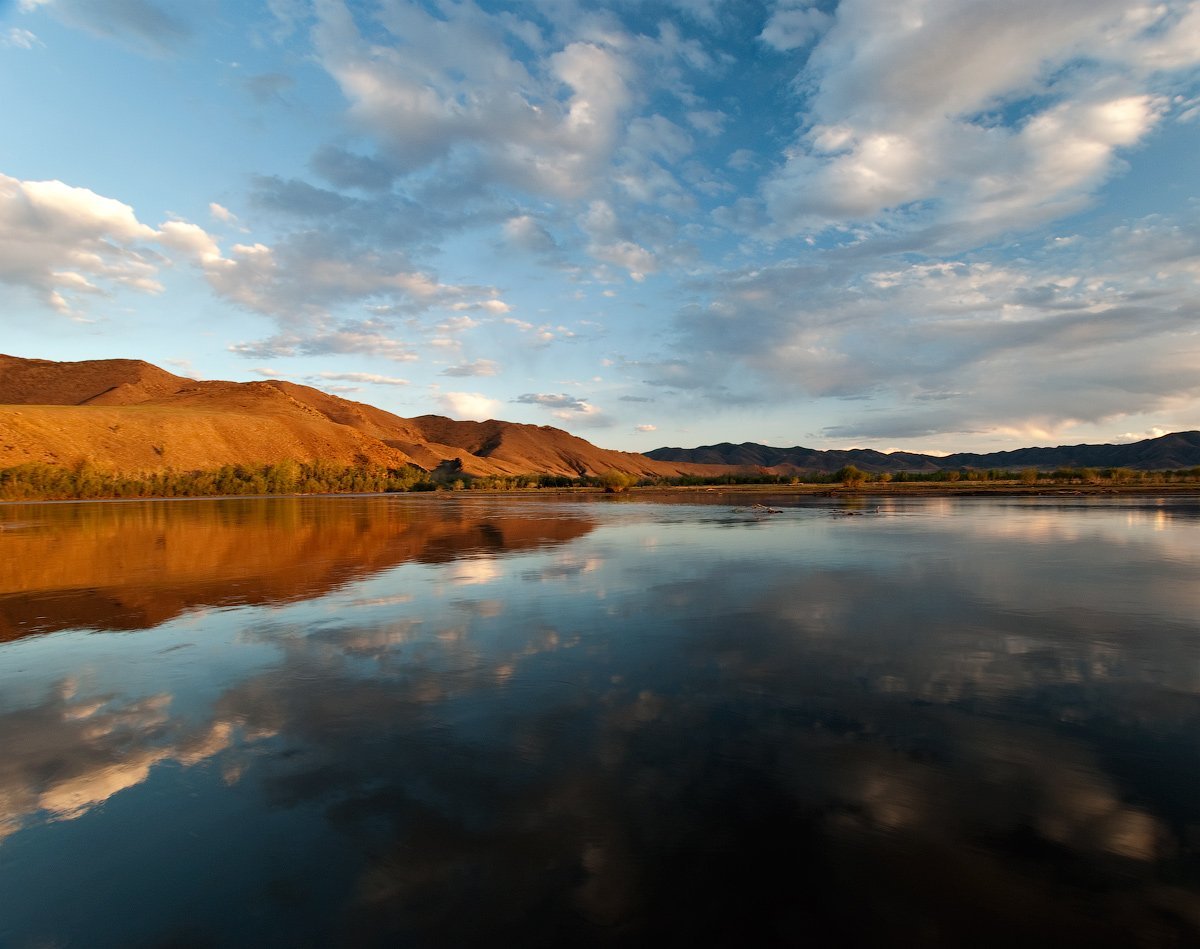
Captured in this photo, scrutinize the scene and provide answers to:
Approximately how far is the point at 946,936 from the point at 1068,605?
1629 centimetres

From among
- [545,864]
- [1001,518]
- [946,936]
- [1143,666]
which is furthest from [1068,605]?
[1001,518]

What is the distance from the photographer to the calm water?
5.30 meters

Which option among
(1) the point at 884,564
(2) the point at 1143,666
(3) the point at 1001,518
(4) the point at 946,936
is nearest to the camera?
(4) the point at 946,936

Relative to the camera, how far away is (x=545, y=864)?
19.3ft

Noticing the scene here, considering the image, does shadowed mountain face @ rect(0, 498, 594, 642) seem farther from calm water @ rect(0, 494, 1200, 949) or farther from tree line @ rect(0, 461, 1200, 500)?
tree line @ rect(0, 461, 1200, 500)

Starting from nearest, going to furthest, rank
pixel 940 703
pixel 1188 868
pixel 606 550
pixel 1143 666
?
pixel 1188 868
pixel 940 703
pixel 1143 666
pixel 606 550

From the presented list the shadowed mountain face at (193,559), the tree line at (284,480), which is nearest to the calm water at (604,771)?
the shadowed mountain face at (193,559)

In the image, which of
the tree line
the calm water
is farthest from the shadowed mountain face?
the tree line

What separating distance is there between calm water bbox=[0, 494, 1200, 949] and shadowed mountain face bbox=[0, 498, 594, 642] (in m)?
0.74

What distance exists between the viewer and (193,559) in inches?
1125

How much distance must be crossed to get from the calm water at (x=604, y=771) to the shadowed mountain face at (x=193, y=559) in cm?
74

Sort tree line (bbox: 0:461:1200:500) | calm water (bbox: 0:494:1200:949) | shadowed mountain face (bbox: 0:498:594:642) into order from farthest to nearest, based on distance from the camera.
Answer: tree line (bbox: 0:461:1200:500)
shadowed mountain face (bbox: 0:498:594:642)
calm water (bbox: 0:494:1200:949)

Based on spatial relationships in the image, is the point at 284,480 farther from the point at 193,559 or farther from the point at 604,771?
the point at 604,771

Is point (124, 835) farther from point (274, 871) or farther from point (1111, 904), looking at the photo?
point (1111, 904)
